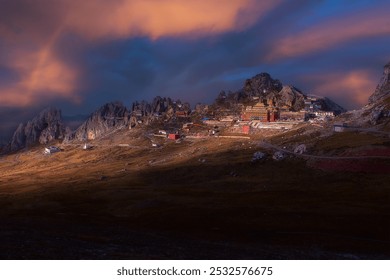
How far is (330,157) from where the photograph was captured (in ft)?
538

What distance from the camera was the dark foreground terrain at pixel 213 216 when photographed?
183ft

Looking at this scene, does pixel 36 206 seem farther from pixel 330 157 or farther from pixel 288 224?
pixel 330 157

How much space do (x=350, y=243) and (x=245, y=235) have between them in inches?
688

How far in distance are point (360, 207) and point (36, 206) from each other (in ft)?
316

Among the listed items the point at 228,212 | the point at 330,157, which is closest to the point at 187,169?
the point at 330,157

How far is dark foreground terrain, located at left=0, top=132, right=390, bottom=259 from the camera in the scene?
55.8 metres

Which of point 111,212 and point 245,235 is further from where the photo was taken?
point 111,212

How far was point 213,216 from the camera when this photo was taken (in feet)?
309

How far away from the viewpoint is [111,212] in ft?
369

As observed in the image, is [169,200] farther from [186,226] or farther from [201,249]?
[201,249]

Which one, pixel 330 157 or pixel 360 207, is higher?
pixel 330 157

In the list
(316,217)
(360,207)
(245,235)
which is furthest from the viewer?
→ (360,207)

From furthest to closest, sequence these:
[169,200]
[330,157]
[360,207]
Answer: [330,157]
[169,200]
[360,207]

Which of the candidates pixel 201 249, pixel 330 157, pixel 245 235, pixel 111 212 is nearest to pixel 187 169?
pixel 330 157
